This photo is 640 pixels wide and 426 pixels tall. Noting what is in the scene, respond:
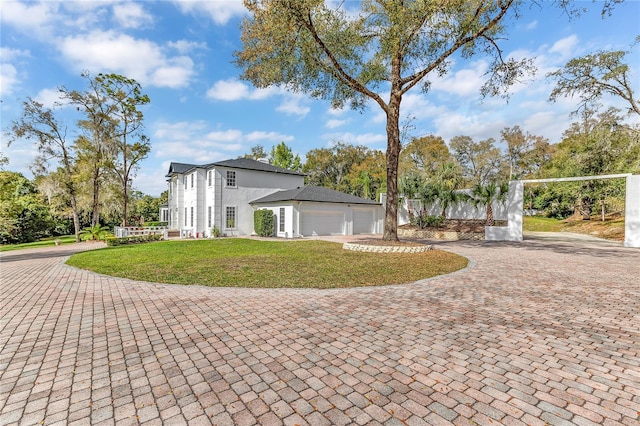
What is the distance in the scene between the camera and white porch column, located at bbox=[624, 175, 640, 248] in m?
14.9

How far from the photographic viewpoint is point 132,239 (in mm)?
18719

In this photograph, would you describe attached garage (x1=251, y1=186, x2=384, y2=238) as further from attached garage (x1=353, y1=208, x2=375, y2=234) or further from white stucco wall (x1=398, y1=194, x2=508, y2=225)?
white stucco wall (x1=398, y1=194, x2=508, y2=225)

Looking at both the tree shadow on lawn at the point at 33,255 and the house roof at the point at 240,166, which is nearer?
the tree shadow on lawn at the point at 33,255

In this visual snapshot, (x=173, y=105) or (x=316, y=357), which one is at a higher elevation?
(x=173, y=105)

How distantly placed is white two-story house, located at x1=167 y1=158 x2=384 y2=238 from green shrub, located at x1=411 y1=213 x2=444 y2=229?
362cm

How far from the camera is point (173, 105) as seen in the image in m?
16.8

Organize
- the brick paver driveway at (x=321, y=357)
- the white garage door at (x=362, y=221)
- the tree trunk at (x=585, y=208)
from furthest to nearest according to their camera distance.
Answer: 1. the tree trunk at (x=585, y=208)
2. the white garage door at (x=362, y=221)
3. the brick paver driveway at (x=321, y=357)

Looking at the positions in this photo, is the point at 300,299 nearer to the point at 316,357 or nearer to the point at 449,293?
the point at 316,357

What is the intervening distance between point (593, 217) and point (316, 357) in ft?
120

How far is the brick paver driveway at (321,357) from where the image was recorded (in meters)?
2.41

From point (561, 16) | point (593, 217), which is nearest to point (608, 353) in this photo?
point (561, 16)

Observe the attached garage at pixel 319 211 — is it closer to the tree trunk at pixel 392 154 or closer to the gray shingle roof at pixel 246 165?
the gray shingle roof at pixel 246 165

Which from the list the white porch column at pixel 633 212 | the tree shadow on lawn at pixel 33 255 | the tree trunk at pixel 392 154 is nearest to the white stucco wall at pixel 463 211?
the white porch column at pixel 633 212

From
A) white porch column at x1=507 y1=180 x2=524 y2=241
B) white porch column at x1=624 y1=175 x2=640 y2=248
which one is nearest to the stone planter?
white porch column at x1=507 y1=180 x2=524 y2=241
